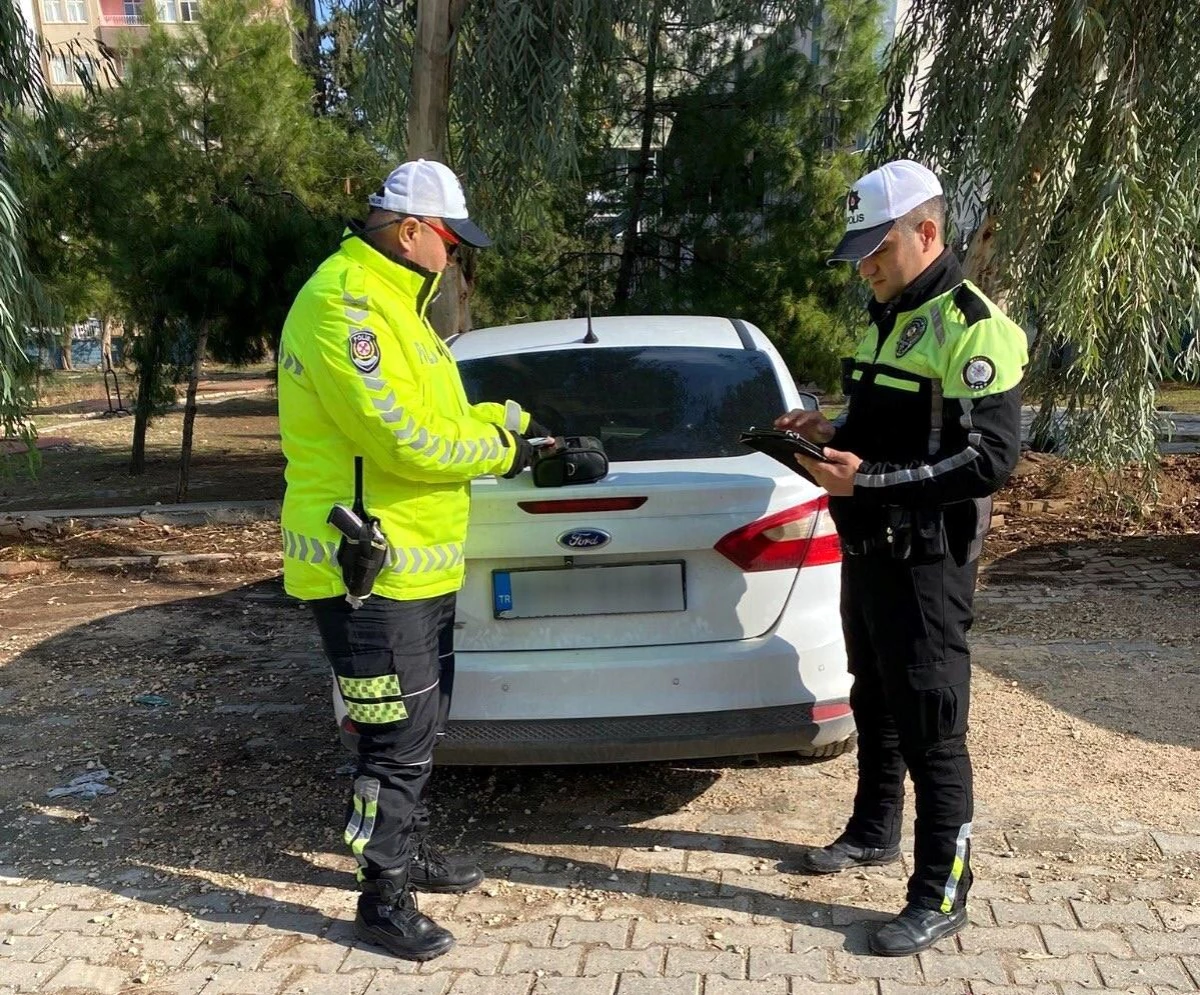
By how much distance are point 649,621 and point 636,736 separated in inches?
13.4

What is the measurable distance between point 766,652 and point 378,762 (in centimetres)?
116

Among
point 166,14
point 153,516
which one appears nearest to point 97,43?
point 153,516

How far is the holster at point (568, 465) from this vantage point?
3148 millimetres

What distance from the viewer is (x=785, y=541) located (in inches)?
127

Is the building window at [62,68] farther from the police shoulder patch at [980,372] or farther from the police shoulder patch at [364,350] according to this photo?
the police shoulder patch at [980,372]

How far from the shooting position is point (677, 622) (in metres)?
3.25

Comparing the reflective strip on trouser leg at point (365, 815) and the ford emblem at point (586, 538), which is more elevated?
the ford emblem at point (586, 538)

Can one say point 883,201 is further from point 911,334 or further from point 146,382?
point 146,382

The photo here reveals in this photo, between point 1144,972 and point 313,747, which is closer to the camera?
point 1144,972

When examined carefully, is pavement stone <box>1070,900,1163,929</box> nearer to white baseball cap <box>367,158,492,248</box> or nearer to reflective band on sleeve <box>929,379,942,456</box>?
reflective band on sleeve <box>929,379,942,456</box>

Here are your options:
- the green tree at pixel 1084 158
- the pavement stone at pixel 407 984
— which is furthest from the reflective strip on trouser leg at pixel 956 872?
the green tree at pixel 1084 158

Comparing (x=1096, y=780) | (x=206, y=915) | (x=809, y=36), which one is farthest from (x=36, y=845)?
(x=809, y=36)

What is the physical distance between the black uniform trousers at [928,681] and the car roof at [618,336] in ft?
4.50

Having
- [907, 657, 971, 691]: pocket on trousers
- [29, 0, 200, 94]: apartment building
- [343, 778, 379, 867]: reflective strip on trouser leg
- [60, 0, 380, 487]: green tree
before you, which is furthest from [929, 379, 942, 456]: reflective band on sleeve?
[60, 0, 380, 487]: green tree
